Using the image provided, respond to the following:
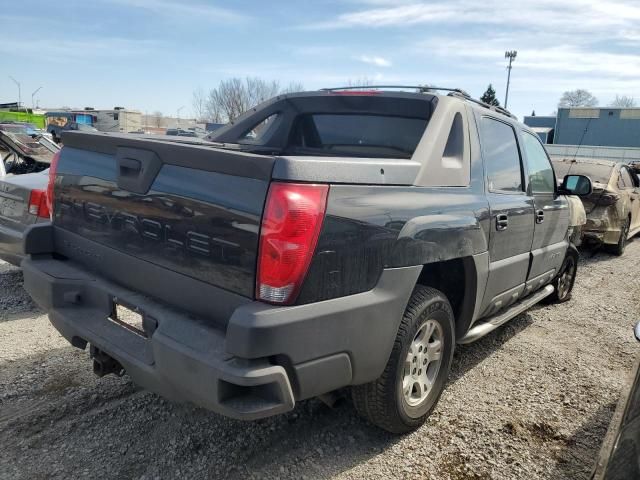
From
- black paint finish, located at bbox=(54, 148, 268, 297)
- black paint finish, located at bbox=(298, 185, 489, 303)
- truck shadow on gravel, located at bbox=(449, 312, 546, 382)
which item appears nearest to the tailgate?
black paint finish, located at bbox=(54, 148, 268, 297)

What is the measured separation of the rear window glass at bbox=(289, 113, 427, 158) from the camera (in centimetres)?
337

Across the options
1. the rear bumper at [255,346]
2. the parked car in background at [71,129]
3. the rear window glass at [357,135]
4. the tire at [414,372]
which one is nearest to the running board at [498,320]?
the tire at [414,372]

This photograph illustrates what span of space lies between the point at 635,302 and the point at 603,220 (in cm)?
262

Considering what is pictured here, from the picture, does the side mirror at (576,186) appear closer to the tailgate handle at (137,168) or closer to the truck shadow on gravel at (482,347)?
the truck shadow on gravel at (482,347)

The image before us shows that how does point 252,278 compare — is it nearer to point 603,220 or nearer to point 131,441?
point 131,441

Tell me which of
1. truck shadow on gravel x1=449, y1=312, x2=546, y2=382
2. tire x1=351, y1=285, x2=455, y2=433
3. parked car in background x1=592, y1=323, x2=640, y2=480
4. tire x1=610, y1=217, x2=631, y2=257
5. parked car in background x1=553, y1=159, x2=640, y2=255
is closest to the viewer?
parked car in background x1=592, y1=323, x2=640, y2=480

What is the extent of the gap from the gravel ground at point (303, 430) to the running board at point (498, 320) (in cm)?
43

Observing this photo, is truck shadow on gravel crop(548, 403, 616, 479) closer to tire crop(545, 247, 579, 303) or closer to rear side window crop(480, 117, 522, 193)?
rear side window crop(480, 117, 522, 193)

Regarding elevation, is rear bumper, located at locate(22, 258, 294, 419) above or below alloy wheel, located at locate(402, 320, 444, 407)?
above

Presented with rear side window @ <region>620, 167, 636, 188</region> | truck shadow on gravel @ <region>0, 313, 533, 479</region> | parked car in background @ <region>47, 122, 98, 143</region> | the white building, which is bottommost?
truck shadow on gravel @ <region>0, 313, 533, 479</region>

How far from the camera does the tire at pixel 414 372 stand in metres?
2.67

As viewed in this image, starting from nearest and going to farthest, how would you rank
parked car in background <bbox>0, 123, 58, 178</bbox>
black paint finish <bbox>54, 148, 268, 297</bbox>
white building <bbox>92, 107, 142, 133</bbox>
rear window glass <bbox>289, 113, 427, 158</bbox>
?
black paint finish <bbox>54, 148, 268, 297</bbox> → rear window glass <bbox>289, 113, 427, 158</bbox> → parked car in background <bbox>0, 123, 58, 178</bbox> → white building <bbox>92, 107, 142, 133</bbox>

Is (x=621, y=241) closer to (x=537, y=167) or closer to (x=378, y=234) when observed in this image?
(x=537, y=167)

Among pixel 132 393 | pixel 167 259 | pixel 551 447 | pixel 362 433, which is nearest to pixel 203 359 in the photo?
pixel 167 259
